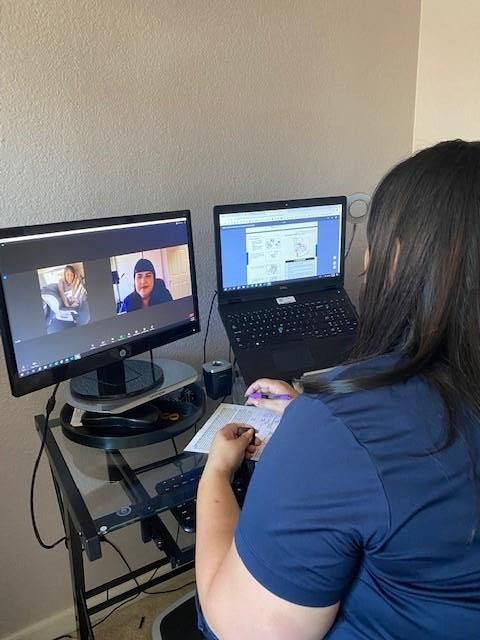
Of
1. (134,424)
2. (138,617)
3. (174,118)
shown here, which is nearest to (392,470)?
(134,424)

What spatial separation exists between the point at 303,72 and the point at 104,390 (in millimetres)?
1009

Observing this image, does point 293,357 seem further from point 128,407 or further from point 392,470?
point 392,470

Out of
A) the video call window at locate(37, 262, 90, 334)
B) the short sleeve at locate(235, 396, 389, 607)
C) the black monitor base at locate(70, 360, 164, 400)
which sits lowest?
the black monitor base at locate(70, 360, 164, 400)

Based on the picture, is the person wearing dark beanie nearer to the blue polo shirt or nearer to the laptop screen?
the laptop screen

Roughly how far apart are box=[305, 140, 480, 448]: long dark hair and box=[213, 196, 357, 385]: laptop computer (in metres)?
0.63

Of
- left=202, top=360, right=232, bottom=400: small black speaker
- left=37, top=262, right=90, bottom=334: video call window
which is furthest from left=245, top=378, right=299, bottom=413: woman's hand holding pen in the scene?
left=37, top=262, right=90, bottom=334: video call window

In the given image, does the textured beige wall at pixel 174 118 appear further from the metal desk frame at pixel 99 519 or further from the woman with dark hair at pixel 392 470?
the woman with dark hair at pixel 392 470

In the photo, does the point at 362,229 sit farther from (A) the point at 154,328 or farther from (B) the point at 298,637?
(B) the point at 298,637

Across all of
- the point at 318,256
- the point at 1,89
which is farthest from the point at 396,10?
the point at 1,89

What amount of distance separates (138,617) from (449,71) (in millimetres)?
1859

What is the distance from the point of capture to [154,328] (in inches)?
48.4

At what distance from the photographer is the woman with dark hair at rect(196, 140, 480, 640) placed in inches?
22.8

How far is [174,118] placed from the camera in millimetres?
1360

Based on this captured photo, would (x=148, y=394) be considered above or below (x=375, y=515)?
below
